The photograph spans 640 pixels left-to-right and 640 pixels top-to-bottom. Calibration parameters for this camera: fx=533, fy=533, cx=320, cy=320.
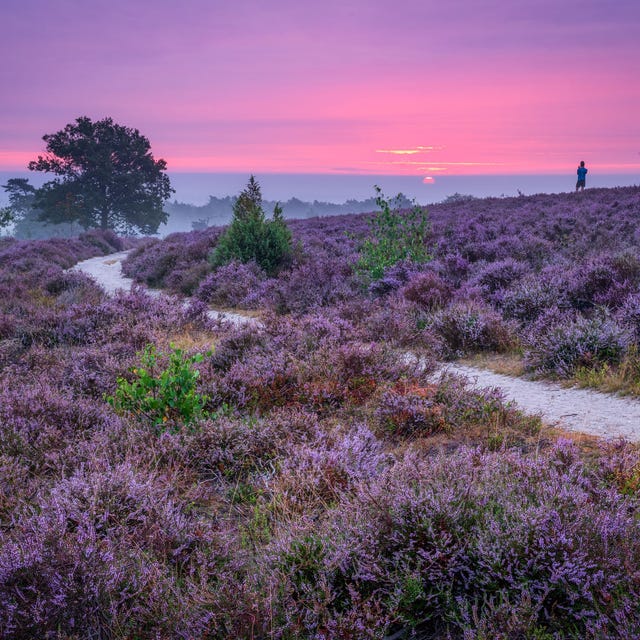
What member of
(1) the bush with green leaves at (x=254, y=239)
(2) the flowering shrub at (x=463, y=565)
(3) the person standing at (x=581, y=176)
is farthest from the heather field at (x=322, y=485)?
(3) the person standing at (x=581, y=176)

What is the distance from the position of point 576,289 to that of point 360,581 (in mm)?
8110

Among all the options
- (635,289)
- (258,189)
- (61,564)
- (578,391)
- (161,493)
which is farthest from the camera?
(258,189)

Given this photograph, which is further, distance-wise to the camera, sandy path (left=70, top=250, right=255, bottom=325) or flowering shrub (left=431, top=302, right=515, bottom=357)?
sandy path (left=70, top=250, right=255, bottom=325)

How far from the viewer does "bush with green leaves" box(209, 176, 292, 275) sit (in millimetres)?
17203

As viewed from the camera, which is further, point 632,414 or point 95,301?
point 95,301

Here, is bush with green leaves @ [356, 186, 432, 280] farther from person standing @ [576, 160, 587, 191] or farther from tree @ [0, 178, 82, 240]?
tree @ [0, 178, 82, 240]

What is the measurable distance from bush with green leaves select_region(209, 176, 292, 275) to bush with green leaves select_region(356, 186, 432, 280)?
394 cm

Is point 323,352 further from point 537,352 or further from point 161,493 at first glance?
point 161,493

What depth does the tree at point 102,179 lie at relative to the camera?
55.2 meters

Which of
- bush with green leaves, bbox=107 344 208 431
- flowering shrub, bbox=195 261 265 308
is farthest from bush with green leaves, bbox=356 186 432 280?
bush with green leaves, bbox=107 344 208 431

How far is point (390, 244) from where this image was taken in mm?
13883

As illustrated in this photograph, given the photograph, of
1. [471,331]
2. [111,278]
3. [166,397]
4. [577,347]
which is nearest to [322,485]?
[166,397]

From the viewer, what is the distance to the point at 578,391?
20.5ft

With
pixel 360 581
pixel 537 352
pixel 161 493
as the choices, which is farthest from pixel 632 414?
pixel 161 493
